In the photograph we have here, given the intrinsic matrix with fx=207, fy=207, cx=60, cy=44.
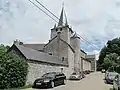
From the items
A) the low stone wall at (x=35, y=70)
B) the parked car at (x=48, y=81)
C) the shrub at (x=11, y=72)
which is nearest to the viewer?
the shrub at (x=11, y=72)

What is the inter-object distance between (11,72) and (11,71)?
3.5 inches

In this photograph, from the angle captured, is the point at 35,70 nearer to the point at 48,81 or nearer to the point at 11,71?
the point at 48,81

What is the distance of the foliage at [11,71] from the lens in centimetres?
1766

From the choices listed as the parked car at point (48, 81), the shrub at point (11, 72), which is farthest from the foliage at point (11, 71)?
the parked car at point (48, 81)

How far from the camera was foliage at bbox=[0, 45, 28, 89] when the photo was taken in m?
17.7

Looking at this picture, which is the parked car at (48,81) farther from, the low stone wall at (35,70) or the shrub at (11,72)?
the low stone wall at (35,70)

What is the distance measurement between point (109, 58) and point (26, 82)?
2011 inches

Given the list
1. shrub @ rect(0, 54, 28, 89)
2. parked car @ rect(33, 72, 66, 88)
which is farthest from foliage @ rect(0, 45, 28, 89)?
parked car @ rect(33, 72, 66, 88)

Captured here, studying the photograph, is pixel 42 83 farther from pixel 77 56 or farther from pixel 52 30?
pixel 52 30

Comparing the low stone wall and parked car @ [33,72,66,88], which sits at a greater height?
the low stone wall

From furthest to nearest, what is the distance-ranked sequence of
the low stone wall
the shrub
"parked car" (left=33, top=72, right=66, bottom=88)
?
1. the low stone wall
2. "parked car" (left=33, top=72, right=66, bottom=88)
3. the shrub

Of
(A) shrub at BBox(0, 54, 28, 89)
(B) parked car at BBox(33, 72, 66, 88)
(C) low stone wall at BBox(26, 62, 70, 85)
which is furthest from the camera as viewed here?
(C) low stone wall at BBox(26, 62, 70, 85)

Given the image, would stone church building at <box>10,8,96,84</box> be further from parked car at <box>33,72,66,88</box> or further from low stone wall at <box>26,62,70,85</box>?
parked car at <box>33,72,66,88</box>

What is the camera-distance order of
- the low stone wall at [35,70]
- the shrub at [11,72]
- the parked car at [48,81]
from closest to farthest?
the shrub at [11,72] → the parked car at [48,81] → the low stone wall at [35,70]
